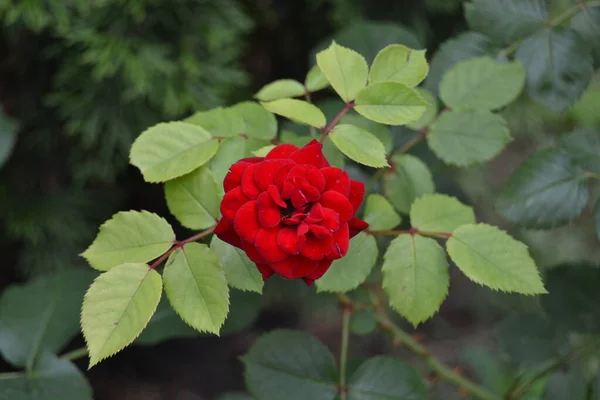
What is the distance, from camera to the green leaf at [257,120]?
70 cm

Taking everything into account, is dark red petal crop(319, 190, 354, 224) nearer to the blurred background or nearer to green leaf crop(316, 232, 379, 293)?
green leaf crop(316, 232, 379, 293)

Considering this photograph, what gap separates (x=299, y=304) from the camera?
5.93 ft

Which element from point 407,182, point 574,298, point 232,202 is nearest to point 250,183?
point 232,202

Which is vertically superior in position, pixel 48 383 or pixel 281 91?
pixel 281 91

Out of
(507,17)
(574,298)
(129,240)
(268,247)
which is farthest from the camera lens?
(574,298)

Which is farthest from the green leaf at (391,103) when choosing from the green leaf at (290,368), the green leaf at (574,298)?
the green leaf at (574,298)

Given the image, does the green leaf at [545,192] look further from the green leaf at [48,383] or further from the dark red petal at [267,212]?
the green leaf at [48,383]

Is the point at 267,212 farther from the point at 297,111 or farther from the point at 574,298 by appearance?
the point at 574,298

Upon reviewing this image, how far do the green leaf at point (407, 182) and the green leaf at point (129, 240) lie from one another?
1.12 feet

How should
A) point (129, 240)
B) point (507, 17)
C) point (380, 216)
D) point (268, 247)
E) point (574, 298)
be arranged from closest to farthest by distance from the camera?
point (268, 247) < point (129, 240) < point (380, 216) < point (507, 17) < point (574, 298)

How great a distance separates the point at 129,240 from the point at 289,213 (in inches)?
7.5

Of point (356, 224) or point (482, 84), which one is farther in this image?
point (482, 84)

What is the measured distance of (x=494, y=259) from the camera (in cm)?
62

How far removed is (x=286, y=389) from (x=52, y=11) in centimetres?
81
